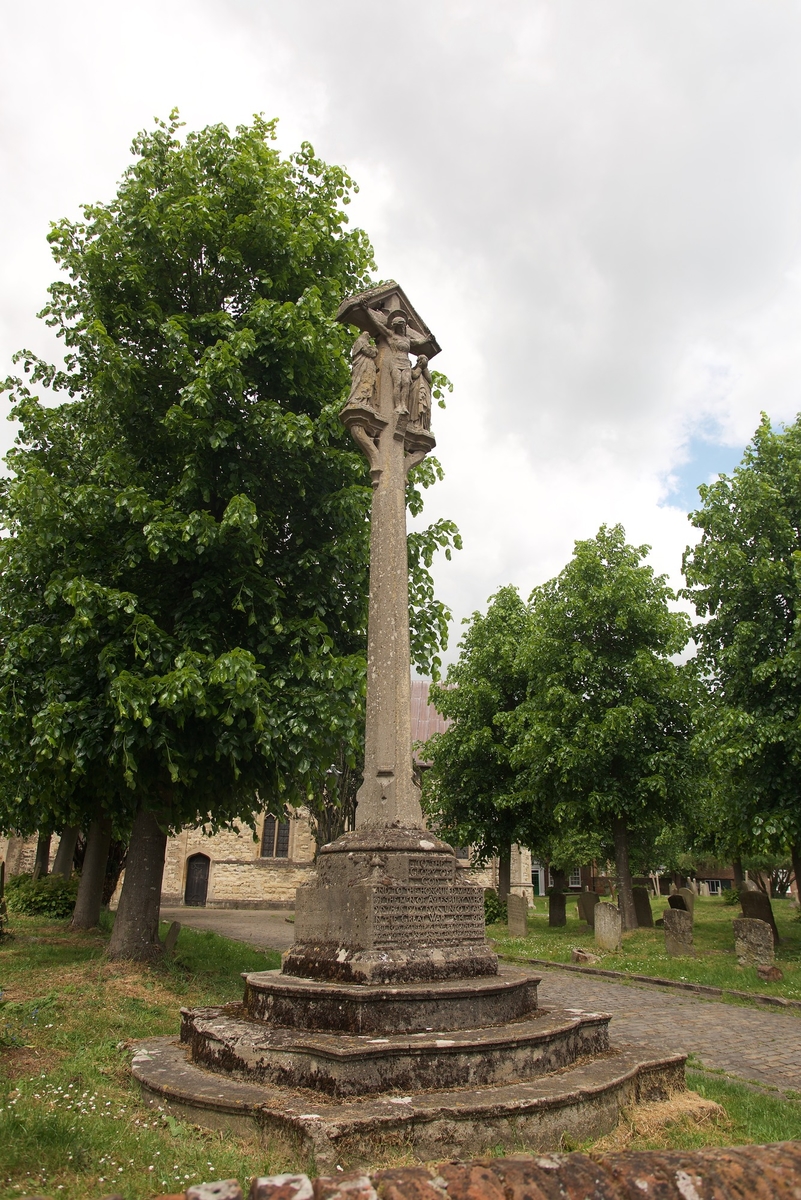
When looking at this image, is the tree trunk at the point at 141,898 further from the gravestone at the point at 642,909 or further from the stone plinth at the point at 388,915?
the gravestone at the point at 642,909

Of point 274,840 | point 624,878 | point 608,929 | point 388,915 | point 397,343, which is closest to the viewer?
point 388,915

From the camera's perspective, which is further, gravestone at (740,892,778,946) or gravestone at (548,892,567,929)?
gravestone at (548,892,567,929)

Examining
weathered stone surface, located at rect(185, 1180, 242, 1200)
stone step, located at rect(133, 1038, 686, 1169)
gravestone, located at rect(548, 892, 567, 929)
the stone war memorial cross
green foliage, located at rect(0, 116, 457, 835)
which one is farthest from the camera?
gravestone, located at rect(548, 892, 567, 929)

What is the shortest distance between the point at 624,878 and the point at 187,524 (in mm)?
15647

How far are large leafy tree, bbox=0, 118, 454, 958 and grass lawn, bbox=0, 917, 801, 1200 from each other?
4.20ft

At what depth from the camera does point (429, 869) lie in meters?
5.91

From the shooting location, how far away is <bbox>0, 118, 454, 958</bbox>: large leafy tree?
912cm

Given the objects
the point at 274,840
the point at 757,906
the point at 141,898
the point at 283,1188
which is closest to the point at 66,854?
the point at 141,898

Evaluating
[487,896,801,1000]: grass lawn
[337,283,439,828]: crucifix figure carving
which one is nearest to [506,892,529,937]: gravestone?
[487,896,801,1000]: grass lawn

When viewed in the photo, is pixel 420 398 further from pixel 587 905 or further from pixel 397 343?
pixel 587 905

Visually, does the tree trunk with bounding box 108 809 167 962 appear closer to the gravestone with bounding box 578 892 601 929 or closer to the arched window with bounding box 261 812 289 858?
the gravestone with bounding box 578 892 601 929

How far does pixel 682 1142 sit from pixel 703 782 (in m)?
14.5

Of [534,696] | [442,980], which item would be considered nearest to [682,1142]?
[442,980]

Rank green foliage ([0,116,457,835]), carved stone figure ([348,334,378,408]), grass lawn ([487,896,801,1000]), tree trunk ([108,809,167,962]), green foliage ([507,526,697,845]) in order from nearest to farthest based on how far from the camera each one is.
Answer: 1. carved stone figure ([348,334,378,408])
2. green foliage ([0,116,457,835])
3. tree trunk ([108,809,167,962])
4. grass lawn ([487,896,801,1000])
5. green foliage ([507,526,697,845])
